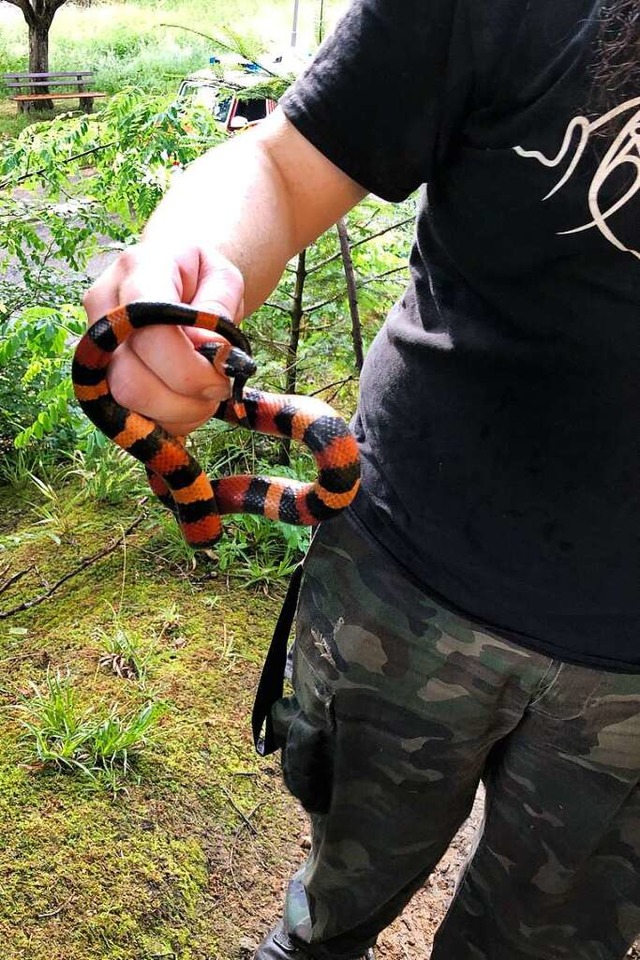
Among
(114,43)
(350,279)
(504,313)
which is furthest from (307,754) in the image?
(114,43)

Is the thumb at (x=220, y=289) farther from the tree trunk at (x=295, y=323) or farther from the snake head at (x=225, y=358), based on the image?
the tree trunk at (x=295, y=323)

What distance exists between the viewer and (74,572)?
11.4 feet

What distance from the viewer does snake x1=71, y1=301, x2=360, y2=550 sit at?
1044mm

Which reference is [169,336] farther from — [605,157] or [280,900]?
[280,900]

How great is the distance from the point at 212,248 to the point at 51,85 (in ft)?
59.5

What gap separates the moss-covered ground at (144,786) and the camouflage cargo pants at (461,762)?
2.65 ft

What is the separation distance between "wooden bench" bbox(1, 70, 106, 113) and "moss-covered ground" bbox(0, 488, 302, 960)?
14589 millimetres

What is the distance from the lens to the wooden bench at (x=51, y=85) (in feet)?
52.2

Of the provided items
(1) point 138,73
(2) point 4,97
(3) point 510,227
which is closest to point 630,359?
(3) point 510,227

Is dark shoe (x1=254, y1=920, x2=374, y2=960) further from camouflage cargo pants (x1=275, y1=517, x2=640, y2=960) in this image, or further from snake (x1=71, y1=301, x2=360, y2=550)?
snake (x1=71, y1=301, x2=360, y2=550)

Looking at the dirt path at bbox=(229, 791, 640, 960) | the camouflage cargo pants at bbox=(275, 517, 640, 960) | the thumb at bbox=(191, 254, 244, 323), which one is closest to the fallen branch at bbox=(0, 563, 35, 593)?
the dirt path at bbox=(229, 791, 640, 960)

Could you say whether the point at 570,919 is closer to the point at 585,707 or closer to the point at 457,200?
the point at 585,707

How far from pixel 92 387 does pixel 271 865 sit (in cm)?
201

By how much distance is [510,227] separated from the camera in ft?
4.14
